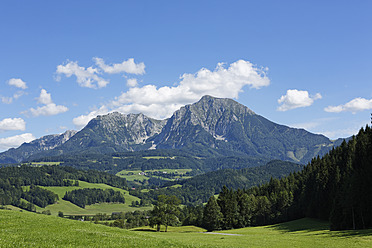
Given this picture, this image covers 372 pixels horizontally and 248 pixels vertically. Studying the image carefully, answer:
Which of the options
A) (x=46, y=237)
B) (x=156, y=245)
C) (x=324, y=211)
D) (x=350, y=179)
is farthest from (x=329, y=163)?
(x=46, y=237)

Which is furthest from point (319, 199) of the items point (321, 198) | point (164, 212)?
point (164, 212)

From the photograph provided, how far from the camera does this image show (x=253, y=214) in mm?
124375

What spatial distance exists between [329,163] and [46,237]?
99.8m

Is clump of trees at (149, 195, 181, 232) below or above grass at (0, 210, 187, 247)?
below

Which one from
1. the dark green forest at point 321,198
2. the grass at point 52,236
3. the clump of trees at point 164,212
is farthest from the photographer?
the clump of trees at point 164,212

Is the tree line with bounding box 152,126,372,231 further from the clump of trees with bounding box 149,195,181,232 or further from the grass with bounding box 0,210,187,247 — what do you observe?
the grass with bounding box 0,210,187,247

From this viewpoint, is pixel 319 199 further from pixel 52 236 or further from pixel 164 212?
pixel 52 236

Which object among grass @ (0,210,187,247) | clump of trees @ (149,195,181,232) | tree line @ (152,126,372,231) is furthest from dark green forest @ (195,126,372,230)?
grass @ (0,210,187,247)

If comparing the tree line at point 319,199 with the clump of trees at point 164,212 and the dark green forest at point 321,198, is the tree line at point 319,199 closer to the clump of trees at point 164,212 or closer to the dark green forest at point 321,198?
the dark green forest at point 321,198

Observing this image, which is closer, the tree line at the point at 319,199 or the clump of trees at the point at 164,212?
the tree line at the point at 319,199

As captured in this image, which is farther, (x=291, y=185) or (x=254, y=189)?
(x=254, y=189)

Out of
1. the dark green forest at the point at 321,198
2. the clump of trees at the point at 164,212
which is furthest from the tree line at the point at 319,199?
the clump of trees at the point at 164,212

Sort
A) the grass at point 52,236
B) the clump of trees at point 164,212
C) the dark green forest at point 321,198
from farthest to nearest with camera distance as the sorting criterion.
Result: 1. the clump of trees at point 164,212
2. the dark green forest at point 321,198
3. the grass at point 52,236

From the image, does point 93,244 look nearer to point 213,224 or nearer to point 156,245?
point 156,245
